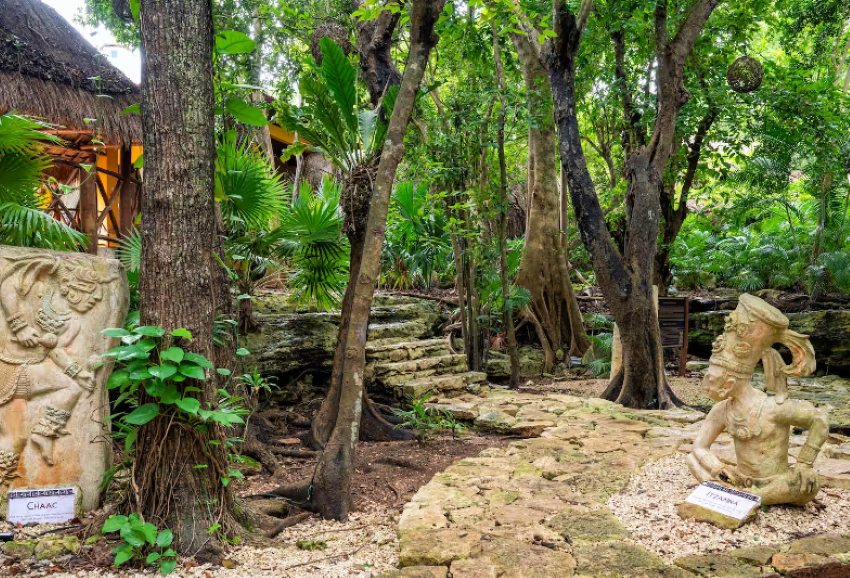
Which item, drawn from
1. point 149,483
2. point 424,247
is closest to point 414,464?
point 149,483

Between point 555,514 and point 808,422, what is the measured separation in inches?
58.3

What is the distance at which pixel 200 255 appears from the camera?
3.21 metres

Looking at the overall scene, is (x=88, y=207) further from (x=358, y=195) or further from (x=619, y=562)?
(x=619, y=562)

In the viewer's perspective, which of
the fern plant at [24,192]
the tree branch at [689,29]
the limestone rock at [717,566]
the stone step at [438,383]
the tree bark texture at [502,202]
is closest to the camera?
the limestone rock at [717,566]

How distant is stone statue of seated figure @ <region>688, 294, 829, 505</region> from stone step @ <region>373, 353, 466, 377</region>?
406 centimetres

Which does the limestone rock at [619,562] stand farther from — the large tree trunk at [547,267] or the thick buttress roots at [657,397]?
the large tree trunk at [547,267]

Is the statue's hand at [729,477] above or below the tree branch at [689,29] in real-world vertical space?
below

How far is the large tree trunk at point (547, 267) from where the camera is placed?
10555mm

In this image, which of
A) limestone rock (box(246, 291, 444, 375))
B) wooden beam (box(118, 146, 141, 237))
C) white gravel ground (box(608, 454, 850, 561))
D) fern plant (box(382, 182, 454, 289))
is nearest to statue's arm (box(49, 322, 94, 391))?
limestone rock (box(246, 291, 444, 375))

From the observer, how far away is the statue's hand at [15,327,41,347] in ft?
11.3

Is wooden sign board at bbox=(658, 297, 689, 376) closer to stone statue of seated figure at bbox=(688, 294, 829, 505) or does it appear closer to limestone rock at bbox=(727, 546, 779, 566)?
stone statue of seated figure at bbox=(688, 294, 829, 505)

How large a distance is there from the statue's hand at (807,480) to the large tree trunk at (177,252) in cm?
305

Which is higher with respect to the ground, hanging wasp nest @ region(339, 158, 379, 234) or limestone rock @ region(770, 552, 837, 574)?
hanging wasp nest @ region(339, 158, 379, 234)

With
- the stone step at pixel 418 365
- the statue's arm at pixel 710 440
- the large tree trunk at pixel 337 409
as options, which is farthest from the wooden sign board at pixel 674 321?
the statue's arm at pixel 710 440
